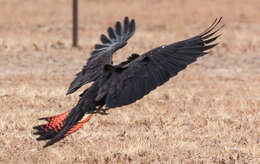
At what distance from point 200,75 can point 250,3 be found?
68.0 ft

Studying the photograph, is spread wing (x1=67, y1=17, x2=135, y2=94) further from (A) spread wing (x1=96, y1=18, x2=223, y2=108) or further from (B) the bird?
(A) spread wing (x1=96, y1=18, x2=223, y2=108)

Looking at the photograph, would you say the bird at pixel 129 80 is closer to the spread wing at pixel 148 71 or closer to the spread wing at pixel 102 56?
the spread wing at pixel 148 71

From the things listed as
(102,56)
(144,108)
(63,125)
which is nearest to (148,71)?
(63,125)

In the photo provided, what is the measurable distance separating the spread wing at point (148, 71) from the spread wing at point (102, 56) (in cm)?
45

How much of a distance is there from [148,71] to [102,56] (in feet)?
3.92

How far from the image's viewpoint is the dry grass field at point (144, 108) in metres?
6.39

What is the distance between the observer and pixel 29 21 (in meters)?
25.4

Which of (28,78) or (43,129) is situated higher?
(43,129)

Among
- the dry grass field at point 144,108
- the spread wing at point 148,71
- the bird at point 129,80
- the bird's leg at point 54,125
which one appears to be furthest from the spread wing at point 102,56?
the dry grass field at point 144,108

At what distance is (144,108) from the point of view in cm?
880

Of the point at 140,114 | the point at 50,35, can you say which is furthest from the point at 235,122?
the point at 50,35

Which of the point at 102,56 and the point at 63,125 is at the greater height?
the point at 102,56

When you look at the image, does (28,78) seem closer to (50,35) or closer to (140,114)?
(140,114)

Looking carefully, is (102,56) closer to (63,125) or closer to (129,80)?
(129,80)
